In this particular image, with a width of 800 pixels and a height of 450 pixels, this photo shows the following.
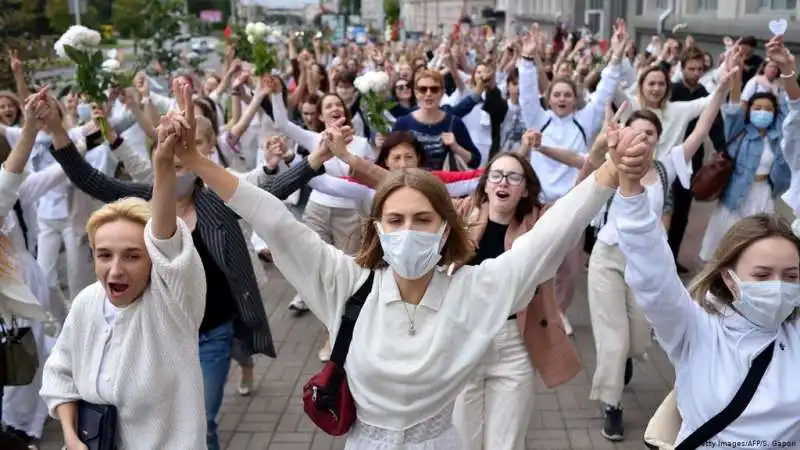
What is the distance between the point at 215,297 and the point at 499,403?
4.79ft

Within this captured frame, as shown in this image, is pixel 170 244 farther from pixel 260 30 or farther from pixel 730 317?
Result: pixel 260 30

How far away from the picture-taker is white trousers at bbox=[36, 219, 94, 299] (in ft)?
22.6

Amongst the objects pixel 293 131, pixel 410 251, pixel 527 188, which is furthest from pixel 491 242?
pixel 293 131

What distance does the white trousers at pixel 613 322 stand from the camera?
514cm

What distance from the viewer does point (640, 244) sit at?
8.32 ft

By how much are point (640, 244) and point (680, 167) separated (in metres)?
3.06

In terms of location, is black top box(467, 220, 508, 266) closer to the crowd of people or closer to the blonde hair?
the crowd of people

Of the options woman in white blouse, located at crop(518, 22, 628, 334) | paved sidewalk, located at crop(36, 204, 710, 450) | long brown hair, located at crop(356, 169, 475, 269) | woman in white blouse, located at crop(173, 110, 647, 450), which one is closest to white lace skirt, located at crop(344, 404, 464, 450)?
woman in white blouse, located at crop(173, 110, 647, 450)

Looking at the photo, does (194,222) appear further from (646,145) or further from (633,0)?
(633,0)

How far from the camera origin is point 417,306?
2.82 m

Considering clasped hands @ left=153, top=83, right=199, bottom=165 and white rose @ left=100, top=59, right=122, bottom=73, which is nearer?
clasped hands @ left=153, top=83, right=199, bottom=165

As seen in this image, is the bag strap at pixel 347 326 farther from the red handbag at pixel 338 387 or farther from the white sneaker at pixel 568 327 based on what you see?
the white sneaker at pixel 568 327

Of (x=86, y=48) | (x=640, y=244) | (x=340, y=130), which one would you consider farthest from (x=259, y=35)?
(x=640, y=244)

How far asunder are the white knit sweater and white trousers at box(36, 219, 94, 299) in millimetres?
3908
